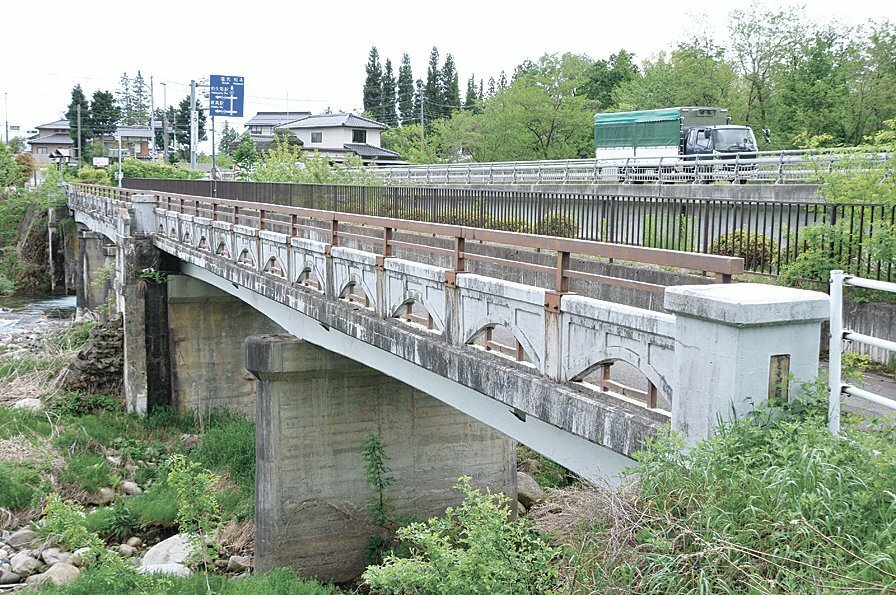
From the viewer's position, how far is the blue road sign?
119 ft

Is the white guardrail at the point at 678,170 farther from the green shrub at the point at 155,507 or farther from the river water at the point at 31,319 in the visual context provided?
the river water at the point at 31,319

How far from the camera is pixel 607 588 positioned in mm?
4820

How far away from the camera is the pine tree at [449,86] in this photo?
106062mm

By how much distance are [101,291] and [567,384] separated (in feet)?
132

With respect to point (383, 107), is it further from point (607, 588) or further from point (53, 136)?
point (607, 588)

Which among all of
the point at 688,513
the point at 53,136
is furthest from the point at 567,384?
the point at 53,136

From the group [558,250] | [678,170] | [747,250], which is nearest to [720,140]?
[678,170]

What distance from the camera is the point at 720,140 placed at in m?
30.8

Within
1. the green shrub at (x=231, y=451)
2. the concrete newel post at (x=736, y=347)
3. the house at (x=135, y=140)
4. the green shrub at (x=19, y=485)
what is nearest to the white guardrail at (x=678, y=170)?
the concrete newel post at (x=736, y=347)

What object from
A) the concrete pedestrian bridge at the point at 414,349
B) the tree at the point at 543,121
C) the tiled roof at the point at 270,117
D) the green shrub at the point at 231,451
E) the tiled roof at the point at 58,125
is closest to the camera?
the concrete pedestrian bridge at the point at 414,349

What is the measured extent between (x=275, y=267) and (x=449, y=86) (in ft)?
312

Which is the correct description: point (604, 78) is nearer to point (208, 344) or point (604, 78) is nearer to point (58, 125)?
point (208, 344)

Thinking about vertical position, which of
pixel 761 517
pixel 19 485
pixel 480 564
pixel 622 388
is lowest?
pixel 19 485

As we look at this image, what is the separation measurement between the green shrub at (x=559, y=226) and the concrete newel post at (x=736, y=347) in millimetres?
7204
